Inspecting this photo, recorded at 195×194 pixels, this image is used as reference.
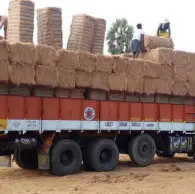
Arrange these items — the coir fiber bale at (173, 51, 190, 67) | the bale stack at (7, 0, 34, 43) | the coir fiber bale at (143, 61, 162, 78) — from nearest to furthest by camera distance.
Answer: the bale stack at (7, 0, 34, 43) → the coir fiber bale at (143, 61, 162, 78) → the coir fiber bale at (173, 51, 190, 67)

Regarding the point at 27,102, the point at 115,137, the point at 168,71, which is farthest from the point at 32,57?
the point at 168,71

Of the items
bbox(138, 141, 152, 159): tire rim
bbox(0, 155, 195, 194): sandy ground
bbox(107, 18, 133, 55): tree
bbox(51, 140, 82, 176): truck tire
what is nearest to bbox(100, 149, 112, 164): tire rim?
bbox(0, 155, 195, 194): sandy ground

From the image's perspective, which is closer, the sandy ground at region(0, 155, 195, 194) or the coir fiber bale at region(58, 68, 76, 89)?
the sandy ground at region(0, 155, 195, 194)

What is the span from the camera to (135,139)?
15.7 meters

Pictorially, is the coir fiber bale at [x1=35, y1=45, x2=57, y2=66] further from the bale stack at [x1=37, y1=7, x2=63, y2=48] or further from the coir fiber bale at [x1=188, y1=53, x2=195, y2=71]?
the coir fiber bale at [x1=188, y1=53, x2=195, y2=71]

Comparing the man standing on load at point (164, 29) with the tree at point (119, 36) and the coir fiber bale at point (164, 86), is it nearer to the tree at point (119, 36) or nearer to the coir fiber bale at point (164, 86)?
the coir fiber bale at point (164, 86)

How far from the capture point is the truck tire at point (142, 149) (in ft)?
51.1

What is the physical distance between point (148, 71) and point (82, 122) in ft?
10.2

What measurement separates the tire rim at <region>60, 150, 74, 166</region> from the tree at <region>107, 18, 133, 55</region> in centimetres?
2764

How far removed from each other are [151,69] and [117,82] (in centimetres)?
157

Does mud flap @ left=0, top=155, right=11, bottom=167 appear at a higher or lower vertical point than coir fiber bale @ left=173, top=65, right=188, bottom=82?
lower

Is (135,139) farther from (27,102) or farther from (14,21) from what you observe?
(14,21)

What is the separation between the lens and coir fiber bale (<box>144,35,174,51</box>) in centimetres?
1677

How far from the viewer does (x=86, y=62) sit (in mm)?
13945
